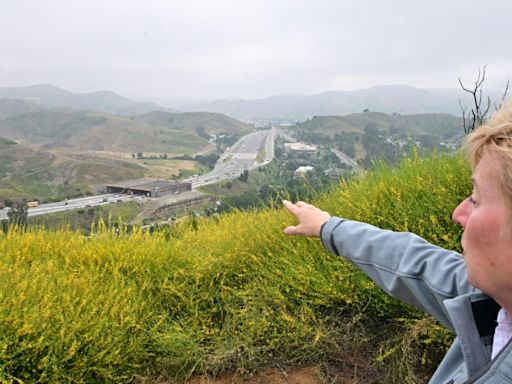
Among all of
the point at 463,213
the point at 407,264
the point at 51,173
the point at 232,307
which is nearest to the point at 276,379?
the point at 232,307

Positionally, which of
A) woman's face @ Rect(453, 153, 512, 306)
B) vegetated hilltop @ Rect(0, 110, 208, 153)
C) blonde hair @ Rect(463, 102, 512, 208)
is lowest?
vegetated hilltop @ Rect(0, 110, 208, 153)

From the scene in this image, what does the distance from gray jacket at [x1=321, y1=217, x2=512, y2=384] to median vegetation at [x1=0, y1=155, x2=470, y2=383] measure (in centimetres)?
140

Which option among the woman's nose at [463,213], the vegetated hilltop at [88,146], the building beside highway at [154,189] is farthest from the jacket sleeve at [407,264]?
the vegetated hilltop at [88,146]

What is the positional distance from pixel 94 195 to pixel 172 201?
1702 centimetres

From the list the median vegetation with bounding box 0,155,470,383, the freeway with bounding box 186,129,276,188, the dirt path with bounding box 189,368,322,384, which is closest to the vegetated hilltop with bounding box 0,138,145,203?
the freeway with bounding box 186,129,276,188

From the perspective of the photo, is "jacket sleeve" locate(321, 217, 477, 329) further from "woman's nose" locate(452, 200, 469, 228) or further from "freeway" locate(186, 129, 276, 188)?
"freeway" locate(186, 129, 276, 188)

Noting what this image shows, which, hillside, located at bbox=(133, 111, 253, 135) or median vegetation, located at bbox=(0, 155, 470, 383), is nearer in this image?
median vegetation, located at bbox=(0, 155, 470, 383)

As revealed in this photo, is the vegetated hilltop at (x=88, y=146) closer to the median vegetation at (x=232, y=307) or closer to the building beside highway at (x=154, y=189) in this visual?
the building beside highway at (x=154, y=189)

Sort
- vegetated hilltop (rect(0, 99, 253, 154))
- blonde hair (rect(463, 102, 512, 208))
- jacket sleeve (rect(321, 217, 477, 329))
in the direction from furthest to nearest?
vegetated hilltop (rect(0, 99, 253, 154)) → jacket sleeve (rect(321, 217, 477, 329)) → blonde hair (rect(463, 102, 512, 208))

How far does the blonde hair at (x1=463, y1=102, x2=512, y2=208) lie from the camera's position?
92 centimetres

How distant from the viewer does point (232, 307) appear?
3479 millimetres

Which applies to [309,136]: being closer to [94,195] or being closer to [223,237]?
[94,195]

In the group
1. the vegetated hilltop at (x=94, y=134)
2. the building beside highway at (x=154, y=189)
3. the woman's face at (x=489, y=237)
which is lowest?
the building beside highway at (x=154, y=189)

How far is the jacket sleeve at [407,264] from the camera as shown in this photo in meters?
1.28
